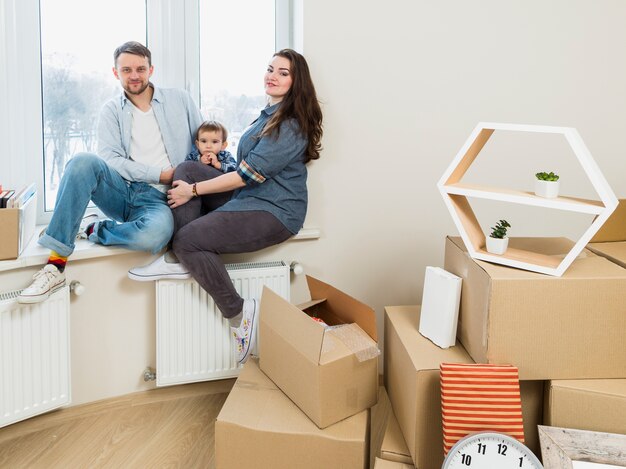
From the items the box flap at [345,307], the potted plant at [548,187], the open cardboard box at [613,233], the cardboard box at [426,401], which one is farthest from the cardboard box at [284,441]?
the open cardboard box at [613,233]

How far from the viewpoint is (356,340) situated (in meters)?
1.76

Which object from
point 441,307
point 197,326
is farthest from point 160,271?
point 441,307

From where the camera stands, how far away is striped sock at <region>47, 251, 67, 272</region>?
196 centimetres

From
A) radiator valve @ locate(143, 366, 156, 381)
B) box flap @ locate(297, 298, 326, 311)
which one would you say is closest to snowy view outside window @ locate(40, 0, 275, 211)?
radiator valve @ locate(143, 366, 156, 381)

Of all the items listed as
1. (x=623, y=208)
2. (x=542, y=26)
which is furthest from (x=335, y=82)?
(x=623, y=208)

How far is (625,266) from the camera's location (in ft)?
5.36

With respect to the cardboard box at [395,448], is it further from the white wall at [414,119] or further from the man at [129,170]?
the man at [129,170]

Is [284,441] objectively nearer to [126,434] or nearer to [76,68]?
[126,434]

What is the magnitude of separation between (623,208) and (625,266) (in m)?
0.40

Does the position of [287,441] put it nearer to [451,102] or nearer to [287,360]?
[287,360]

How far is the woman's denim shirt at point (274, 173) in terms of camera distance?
6.87 feet

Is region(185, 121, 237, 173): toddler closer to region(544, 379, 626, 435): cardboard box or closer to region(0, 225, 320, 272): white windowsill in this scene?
region(0, 225, 320, 272): white windowsill

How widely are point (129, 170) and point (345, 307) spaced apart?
0.89m

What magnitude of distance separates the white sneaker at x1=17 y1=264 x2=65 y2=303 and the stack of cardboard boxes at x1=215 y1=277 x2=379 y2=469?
25.4 inches
